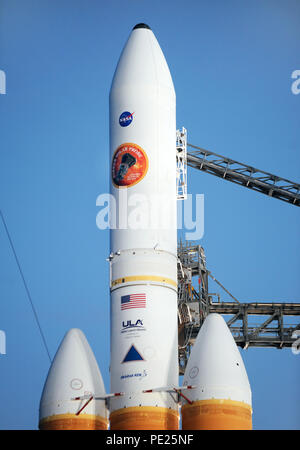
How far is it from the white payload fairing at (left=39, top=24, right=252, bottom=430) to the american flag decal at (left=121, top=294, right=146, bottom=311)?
4cm

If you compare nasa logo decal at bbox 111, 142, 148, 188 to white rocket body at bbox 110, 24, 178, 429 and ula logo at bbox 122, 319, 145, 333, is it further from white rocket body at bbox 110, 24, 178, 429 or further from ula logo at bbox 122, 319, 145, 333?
ula logo at bbox 122, 319, 145, 333

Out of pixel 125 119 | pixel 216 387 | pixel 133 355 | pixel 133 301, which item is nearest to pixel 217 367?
pixel 216 387

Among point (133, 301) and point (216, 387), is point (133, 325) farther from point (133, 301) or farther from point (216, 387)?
point (216, 387)

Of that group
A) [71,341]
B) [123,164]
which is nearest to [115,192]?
[123,164]

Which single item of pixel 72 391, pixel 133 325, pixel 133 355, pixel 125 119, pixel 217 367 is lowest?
pixel 72 391

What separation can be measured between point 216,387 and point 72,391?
6.48m

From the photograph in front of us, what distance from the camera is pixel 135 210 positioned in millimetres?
49906

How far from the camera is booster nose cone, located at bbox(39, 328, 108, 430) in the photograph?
47781mm

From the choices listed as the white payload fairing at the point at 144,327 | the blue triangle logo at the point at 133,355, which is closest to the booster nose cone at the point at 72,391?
the white payload fairing at the point at 144,327

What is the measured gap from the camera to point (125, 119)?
168 feet

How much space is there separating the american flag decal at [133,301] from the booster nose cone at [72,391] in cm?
307

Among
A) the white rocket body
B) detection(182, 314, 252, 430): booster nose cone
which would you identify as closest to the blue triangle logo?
the white rocket body
